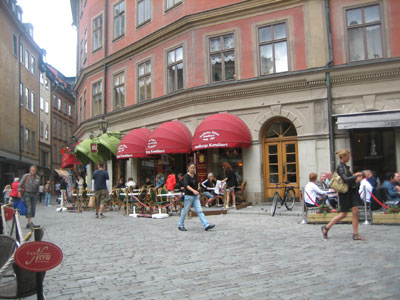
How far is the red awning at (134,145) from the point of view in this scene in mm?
19812

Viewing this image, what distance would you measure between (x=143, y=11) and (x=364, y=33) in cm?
1209

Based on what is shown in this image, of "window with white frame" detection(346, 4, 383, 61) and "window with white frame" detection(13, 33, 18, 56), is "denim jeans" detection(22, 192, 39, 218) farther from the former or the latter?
"window with white frame" detection(13, 33, 18, 56)

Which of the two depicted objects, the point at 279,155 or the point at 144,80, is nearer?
the point at 279,155

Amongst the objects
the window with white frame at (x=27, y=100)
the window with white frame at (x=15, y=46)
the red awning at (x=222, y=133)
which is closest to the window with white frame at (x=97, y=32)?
the red awning at (x=222, y=133)

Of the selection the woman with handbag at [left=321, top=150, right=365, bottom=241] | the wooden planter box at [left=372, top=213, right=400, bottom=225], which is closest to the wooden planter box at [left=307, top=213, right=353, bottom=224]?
the wooden planter box at [left=372, top=213, right=400, bottom=225]

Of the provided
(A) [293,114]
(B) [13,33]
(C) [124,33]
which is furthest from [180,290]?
(B) [13,33]

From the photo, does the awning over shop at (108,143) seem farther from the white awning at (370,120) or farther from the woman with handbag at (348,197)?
the woman with handbag at (348,197)

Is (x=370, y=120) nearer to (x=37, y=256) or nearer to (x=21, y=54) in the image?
(x=37, y=256)

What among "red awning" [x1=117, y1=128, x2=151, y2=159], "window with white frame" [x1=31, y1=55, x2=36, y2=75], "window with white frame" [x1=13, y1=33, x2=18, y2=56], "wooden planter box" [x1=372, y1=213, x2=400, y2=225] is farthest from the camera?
"window with white frame" [x1=31, y1=55, x2=36, y2=75]

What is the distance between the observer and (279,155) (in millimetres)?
16688

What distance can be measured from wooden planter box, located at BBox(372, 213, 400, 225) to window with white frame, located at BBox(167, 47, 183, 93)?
11640 millimetres

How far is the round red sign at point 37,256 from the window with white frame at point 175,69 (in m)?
16.1

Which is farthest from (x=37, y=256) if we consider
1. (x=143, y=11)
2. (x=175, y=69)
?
(x=143, y=11)

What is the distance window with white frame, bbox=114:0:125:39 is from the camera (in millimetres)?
23609
